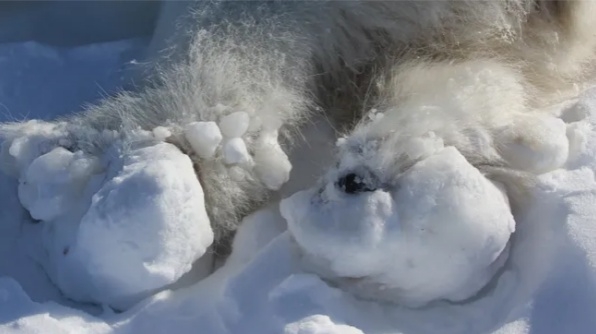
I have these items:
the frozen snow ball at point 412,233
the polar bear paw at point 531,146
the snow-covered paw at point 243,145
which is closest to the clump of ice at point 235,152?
the snow-covered paw at point 243,145

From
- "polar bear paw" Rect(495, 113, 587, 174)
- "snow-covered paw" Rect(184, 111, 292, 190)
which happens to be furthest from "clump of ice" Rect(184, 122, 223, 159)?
"polar bear paw" Rect(495, 113, 587, 174)

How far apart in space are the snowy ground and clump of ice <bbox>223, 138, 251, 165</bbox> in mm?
68

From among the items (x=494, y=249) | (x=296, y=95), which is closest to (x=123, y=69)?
(x=296, y=95)

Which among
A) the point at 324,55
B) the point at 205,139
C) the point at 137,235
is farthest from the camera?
the point at 324,55

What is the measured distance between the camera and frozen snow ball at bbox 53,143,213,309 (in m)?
1.12

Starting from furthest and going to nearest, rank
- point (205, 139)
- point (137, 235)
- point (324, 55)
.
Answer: point (324, 55), point (205, 139), point (137, 235)

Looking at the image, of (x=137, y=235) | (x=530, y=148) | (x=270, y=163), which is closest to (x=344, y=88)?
(x=270, y=163)

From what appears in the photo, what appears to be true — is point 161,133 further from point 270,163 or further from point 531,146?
point 531,146

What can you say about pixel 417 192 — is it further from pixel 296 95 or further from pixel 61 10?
pixel 61 10

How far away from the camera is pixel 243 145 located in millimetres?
1237

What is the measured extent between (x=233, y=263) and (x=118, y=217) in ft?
0.63

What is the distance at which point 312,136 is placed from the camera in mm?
1366

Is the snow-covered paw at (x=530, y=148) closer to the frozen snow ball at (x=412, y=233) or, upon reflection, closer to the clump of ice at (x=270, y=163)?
the frozen snow ball at (x=412, y=233)

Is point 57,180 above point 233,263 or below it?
above
